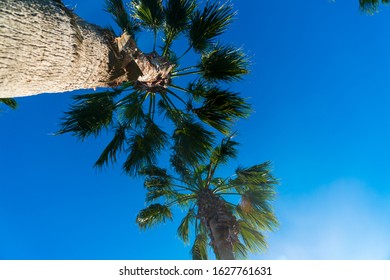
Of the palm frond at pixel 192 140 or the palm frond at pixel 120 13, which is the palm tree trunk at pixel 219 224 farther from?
the palm frond at pixel 120 13

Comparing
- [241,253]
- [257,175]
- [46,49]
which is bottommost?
[46,49]

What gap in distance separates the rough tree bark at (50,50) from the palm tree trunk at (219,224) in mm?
4348

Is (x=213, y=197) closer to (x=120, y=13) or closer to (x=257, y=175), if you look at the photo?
(x=257, y=175)

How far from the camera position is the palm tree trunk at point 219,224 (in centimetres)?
609

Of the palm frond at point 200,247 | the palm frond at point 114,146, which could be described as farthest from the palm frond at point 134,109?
the palm frond at point 200,247

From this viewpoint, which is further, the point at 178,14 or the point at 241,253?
the point at 241,253

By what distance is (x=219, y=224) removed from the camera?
6.40 m

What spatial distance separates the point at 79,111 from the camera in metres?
5.98

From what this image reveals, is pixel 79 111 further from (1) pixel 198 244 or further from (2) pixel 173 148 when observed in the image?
(1) pixel 198 244

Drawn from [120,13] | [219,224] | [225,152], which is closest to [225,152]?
[225,152]

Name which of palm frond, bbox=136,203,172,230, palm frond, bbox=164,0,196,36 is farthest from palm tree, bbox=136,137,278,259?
palm frond, bbox=164,0,196,36

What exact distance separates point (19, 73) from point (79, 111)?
165 inches

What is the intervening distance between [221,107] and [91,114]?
2.70 metres

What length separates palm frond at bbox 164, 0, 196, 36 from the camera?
619 cm
